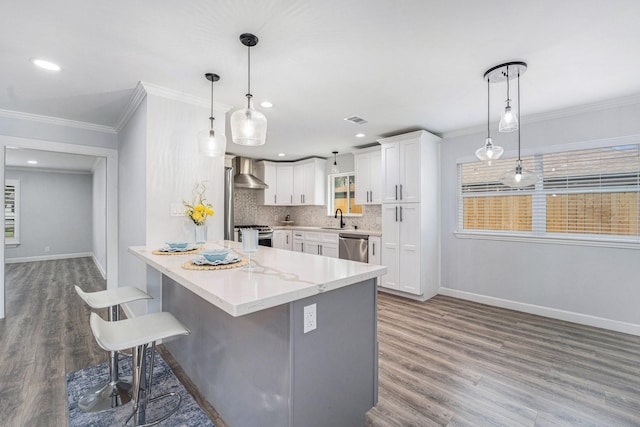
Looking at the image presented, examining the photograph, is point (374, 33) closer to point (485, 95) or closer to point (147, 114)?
point (485, 95)

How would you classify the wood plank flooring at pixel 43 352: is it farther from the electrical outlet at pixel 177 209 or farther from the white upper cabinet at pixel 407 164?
the white upper cabinet at pixel 407 164

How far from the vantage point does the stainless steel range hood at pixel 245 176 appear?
5.80 meters

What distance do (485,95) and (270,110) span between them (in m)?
2.23

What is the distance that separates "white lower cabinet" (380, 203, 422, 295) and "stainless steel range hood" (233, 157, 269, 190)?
8.92ft

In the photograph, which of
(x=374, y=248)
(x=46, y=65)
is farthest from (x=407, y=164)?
(x=46, y=65)

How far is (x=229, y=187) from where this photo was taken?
4.51 meters

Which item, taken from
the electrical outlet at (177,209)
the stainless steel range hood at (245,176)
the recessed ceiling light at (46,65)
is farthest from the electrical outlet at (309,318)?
the stainless steel range hood at (245,176)

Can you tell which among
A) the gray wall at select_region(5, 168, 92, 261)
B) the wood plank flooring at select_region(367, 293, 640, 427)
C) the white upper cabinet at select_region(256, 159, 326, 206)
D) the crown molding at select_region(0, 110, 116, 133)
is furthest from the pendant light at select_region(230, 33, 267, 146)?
the gray wall at select_region(5, 168, 92, 261)

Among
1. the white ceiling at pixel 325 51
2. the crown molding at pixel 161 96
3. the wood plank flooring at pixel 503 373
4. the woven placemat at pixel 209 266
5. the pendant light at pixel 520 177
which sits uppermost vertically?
the white ceiling at pixel 325 51

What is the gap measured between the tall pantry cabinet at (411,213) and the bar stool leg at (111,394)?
3.36 m

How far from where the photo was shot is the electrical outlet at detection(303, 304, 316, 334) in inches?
54.3

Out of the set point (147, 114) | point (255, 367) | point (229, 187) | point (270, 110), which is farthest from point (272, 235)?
point (255, 367)

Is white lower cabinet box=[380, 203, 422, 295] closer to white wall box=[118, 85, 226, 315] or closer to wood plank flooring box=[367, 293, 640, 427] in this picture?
wood plank flooring box=[367, 293, 640, 427]

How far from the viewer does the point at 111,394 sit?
1986mm
